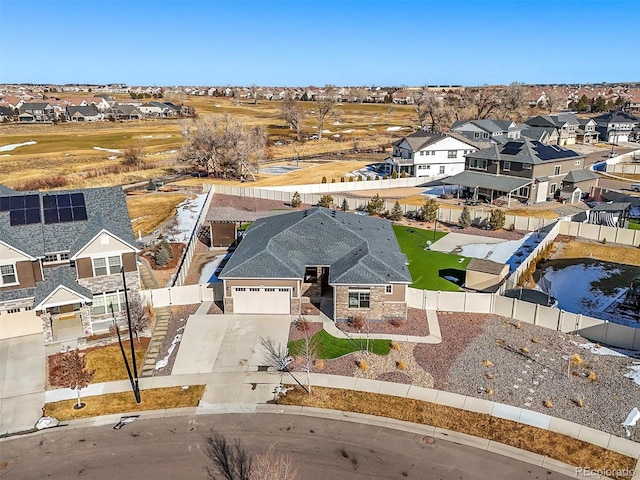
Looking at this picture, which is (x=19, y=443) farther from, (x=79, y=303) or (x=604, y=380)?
(x=604, y=380)

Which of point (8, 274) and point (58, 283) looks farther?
point (58, 283)

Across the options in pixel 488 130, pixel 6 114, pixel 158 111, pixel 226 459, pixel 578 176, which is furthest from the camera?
pixel 158 111

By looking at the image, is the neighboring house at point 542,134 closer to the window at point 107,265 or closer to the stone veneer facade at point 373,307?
the stone veneer facade at point 373,307

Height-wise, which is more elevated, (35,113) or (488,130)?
(35,113)

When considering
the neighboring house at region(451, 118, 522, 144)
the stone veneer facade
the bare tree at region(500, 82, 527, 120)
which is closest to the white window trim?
the stone veneer facade

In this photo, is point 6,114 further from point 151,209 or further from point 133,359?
point 133,359

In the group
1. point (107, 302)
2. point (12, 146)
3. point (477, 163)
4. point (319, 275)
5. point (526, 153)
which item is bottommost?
point (107, 302)

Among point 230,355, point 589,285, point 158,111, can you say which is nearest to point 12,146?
point 158,111

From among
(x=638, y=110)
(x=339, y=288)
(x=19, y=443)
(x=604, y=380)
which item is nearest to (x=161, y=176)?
(x=339, y=288)
